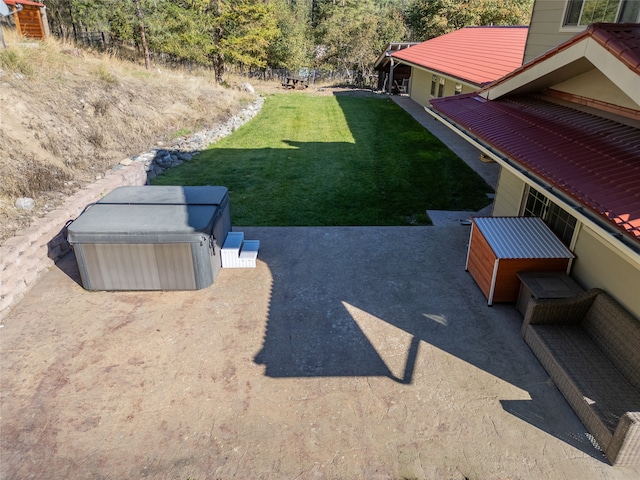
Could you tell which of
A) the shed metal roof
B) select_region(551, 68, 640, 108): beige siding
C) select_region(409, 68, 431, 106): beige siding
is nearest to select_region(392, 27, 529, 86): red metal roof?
select_region(409, 68, 431, 106): beige siding

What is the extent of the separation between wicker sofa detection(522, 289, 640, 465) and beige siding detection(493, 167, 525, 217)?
3.15 metres

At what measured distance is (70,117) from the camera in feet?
42.9

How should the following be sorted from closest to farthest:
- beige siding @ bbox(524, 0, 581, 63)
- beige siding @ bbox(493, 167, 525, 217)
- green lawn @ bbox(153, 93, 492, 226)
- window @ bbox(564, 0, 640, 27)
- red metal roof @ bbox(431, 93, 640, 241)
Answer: red metal roof @ bbox(431, 93, 640, 241) → window @ bbox(564, 0, 640, 27) → beige siding @ bbox(524, 0, 581, 63) → beige siding @ bbox(493, 167, 525, 217) → green lawn @ bbox(153, 93, 492, 226)

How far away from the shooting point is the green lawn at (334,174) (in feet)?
35.6

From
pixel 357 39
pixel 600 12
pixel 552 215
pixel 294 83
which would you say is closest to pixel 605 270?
pixel 552 215

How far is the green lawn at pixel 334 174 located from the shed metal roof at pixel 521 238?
279cm

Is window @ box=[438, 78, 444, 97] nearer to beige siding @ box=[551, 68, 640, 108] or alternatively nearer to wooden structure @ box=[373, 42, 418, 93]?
wooden structure @ box=[373, 42, 418, 93]

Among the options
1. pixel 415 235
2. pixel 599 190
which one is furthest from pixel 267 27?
pixel 599 190

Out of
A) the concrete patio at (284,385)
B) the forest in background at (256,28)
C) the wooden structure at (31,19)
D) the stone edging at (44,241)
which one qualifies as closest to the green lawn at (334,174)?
the stone edging at (44,241)

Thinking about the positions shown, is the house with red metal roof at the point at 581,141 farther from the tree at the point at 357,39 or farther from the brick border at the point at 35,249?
the tree at the point at 357,39

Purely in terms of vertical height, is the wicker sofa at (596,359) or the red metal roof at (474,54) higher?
the red metal roof at (474,54)

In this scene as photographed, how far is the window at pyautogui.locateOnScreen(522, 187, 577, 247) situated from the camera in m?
6.89

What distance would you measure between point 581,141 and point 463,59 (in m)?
13.4

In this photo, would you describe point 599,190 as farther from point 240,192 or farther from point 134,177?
point 134,177
